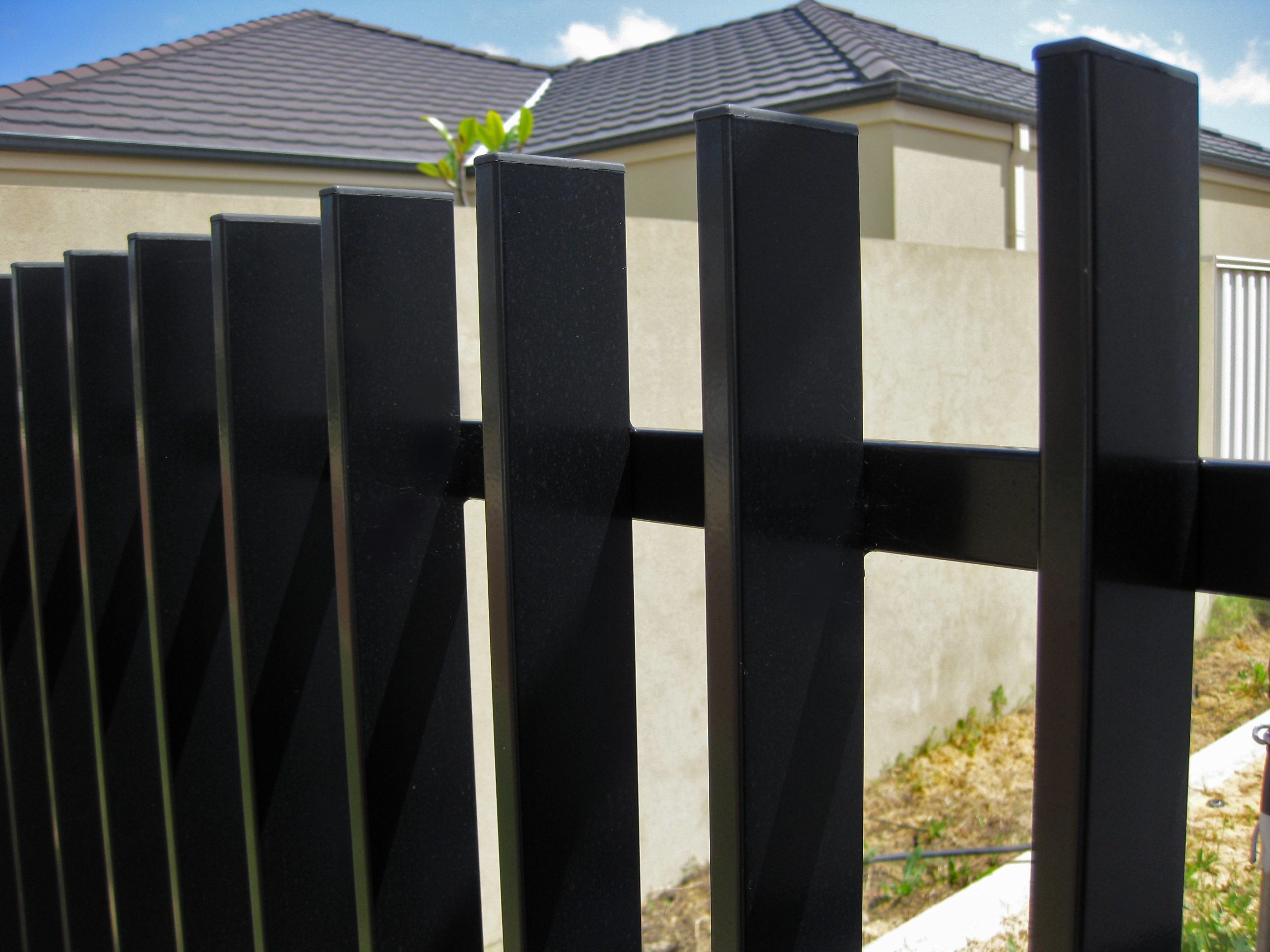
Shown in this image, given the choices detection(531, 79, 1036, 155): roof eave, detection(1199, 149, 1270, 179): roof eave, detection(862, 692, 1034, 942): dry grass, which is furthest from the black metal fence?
detection(1199, 149, 1270, 179): roof eave

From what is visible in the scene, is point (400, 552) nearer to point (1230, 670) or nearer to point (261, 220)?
point (261, 220)

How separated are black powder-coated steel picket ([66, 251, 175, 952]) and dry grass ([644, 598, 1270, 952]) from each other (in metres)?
2.16

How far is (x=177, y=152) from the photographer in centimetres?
904

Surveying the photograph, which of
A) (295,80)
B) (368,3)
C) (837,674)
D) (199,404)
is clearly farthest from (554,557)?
→ (368,3)

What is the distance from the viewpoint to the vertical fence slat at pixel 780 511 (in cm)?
53

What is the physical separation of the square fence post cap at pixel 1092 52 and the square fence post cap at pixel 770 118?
0.10 meters

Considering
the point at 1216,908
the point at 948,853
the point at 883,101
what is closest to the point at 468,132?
the point at 883,101

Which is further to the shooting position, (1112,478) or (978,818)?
(978,818)

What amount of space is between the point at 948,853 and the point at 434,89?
1208 centimetres

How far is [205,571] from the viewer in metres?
1.07

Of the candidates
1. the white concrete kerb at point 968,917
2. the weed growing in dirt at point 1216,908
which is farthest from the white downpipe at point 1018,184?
the white concrete kerb at point 968,917

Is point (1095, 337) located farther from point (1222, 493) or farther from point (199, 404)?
point (199, 404)

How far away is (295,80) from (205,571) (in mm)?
12918

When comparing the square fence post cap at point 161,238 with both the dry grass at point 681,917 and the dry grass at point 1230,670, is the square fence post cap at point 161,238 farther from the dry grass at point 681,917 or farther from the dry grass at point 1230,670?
the dry grass at point 1230,670
